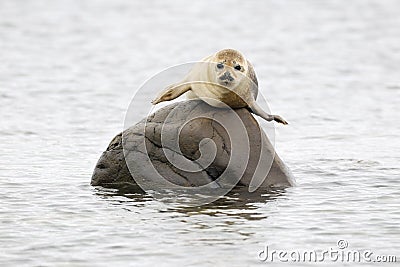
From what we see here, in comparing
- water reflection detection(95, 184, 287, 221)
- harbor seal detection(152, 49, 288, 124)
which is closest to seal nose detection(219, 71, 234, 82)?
harbor seal detection(152, 49, 288, 124)

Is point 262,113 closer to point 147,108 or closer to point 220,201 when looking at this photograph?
point 220,201

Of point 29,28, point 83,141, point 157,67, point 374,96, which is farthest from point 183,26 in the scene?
point 83,141

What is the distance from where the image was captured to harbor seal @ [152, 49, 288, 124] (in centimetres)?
834

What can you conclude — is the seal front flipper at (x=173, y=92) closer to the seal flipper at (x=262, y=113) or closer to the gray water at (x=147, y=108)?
the seal flipper at (x=262, y=113)

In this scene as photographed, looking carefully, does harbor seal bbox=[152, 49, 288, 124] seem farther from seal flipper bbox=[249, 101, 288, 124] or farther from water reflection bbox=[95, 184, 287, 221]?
water reflection bbox=[95, 184, 287, 221]

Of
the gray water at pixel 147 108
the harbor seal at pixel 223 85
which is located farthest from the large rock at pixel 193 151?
the gray water at pixel 147 108

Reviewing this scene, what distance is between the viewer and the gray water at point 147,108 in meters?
7.04

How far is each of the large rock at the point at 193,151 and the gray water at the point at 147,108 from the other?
28 centimetres

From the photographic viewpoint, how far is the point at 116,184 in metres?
8.57

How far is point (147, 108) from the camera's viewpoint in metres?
12.8

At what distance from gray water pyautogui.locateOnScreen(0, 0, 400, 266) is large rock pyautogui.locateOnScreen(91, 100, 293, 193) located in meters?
0.28

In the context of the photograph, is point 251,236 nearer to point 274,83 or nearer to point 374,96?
point 374,96

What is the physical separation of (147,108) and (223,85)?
4507mm

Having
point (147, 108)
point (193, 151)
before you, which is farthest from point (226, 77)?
point (147, 108)
